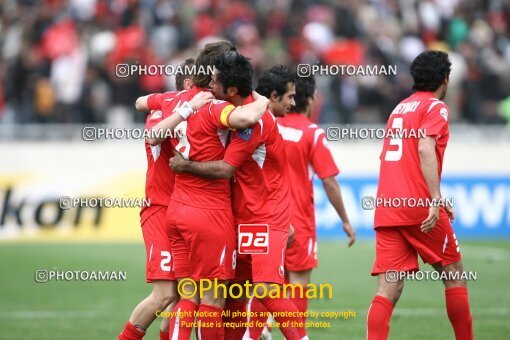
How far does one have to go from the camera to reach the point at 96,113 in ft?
75.9

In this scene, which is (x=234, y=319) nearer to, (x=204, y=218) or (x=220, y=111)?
(x=204, y=218)

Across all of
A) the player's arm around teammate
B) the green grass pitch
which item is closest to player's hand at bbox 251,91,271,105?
the player's arm around teammate

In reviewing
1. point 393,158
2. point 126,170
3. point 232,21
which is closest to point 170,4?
point 232,21

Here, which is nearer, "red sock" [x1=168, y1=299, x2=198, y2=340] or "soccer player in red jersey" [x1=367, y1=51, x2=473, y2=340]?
"red sock" [x1=168, y1=299, x2=198, y2=340]

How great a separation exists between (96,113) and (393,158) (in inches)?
573

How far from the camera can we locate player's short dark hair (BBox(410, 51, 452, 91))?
367 inches

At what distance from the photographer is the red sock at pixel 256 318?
9594mm

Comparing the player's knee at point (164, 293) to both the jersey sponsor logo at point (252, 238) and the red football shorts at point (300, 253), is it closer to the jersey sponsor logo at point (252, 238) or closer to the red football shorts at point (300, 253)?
the jersey sponsor logo at point (252, 238)

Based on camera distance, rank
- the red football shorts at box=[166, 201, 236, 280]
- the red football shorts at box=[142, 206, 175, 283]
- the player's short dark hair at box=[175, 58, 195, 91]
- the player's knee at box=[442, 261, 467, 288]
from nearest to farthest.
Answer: the red football shorts at box=[166, 201, 236, 280] < the red football shorts at box=[142, 206, 175, 283] < the player's knee at box=[442, 261, 467, 288] < the player's short dark hair at box=[175, 58, 195, 91]

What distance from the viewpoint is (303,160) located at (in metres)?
10.8

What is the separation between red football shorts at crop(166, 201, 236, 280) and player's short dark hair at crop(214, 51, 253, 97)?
1060 millimetres

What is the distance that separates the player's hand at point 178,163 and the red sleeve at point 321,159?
2258mm

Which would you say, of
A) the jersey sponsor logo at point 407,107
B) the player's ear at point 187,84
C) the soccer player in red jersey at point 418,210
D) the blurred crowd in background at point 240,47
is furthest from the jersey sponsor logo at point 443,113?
the blurred crowd in background at point 240,47

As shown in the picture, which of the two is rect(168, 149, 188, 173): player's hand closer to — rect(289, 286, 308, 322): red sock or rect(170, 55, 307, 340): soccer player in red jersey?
rect(170, 55, 307, 340): soccer player in red jersey
